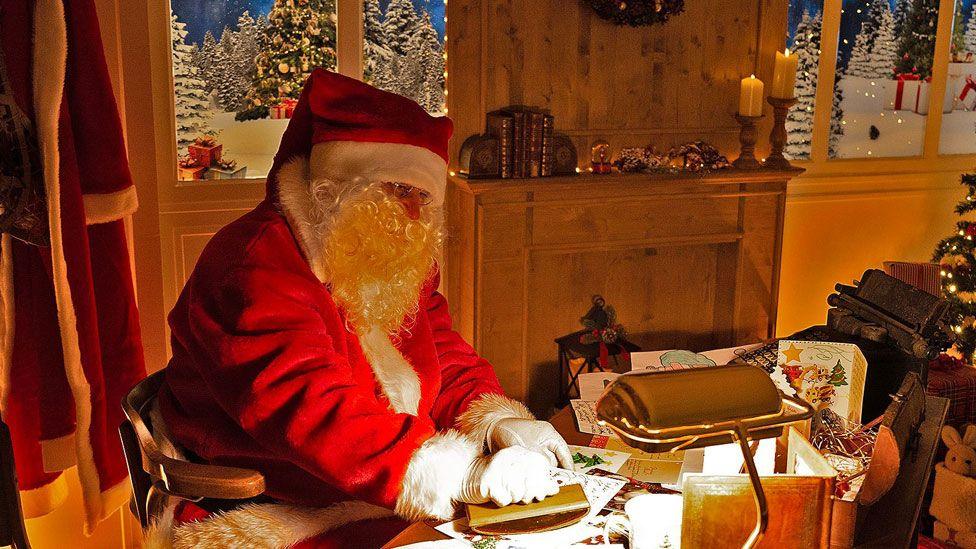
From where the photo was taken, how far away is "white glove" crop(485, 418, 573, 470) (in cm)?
153

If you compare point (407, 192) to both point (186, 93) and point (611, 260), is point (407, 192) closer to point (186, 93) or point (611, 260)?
point (186, 93)

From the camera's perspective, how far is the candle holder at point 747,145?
3.64 meters

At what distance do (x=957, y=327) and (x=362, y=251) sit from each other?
3133 millimetres

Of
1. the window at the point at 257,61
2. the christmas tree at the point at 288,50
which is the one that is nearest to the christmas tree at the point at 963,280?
the window at the point at 257,61

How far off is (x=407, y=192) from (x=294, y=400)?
498mm

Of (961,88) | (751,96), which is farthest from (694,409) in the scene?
(961,88)

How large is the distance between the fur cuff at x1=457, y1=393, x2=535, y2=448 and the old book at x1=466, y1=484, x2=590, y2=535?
313 millimetres

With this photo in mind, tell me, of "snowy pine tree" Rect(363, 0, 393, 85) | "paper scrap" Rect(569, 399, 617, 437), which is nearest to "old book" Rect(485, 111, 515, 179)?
"snowy pine tree" Rect(363, 0, 393, 85)

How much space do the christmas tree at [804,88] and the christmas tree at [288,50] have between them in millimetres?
2149

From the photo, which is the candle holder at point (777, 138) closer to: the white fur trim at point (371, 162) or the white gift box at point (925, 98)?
the white gift box at point (925, 98)

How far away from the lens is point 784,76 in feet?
11.7

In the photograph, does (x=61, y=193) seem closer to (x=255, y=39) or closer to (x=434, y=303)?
(x=434, y=303)

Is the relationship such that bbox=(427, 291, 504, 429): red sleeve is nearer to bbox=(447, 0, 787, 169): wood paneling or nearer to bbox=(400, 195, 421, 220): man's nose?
bbox=(400, 195, 421, 220): man's nose

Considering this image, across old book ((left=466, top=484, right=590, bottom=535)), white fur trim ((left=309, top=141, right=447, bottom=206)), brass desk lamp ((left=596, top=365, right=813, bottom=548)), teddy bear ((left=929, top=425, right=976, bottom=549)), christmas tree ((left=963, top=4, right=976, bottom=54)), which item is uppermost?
christmas tree ((left=963, top=4, right=976, bottom=54))
